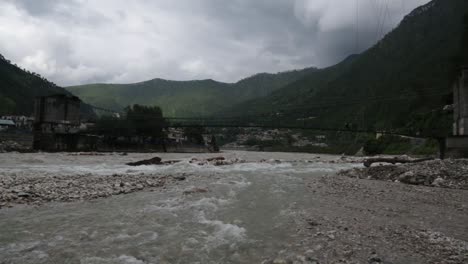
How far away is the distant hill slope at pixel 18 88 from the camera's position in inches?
4529

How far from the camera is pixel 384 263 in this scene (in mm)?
5227

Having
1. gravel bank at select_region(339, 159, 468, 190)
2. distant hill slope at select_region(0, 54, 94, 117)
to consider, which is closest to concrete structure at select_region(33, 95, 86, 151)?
distant hill slope at select_region(0, 54, 94, 117)

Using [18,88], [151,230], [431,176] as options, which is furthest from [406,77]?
[18,88]

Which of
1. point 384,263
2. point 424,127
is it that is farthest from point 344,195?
point 424,127

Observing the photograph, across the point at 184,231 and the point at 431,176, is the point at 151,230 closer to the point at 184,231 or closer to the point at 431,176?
the point at 184,231

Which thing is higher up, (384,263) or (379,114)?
(379,114)

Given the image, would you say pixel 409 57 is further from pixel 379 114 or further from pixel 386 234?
pixel 386 234

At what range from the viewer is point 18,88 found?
142 metres

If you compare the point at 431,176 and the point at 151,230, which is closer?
the point at 151,230

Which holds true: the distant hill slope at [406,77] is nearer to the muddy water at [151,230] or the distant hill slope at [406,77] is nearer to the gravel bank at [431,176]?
the gravel bank at [431,176]

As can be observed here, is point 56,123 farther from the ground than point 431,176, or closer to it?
farther from the ground

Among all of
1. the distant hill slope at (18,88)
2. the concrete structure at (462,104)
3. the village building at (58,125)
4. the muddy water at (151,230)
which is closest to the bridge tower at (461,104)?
the concrete structure at (462,104)

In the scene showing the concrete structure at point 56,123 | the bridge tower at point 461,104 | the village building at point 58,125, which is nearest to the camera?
the bridge tower at point 461,104

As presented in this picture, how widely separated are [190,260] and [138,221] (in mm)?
3279
